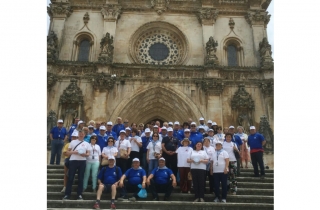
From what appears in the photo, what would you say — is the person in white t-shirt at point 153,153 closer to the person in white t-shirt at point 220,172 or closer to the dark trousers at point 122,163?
the dark trousers at point 122,163

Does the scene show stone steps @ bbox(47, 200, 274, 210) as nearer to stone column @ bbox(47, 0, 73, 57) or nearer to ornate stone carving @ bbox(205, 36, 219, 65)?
ornate stone carving @ bbox(205, 36, 219, 65)

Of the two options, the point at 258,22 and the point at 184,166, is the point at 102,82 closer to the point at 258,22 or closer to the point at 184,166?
the point at 184,166

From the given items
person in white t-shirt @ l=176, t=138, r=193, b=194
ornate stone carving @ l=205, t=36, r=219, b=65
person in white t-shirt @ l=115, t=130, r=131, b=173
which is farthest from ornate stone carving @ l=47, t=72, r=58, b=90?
person in white t-shirt @ l=176, t=138, r=193, b=194

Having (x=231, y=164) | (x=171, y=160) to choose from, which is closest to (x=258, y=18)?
(x=231, y=164)

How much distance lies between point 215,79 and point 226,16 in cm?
616

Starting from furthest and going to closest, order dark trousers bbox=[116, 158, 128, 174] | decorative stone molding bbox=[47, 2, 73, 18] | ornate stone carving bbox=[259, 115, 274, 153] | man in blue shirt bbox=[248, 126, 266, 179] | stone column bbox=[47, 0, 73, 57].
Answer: decorative stone molding bbox=[47, 2, 73, 18] → stone column bbox=[47, 0, 73, 57] → ornate stone carving bbox=[259, 115, 274, 153] → man in blue shirt bbox=[248, 126, 266, 179] → dark trousers bbox=[116, 158, 128, 174]

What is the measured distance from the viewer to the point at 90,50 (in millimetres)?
20531

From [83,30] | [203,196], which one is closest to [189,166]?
[203,196]

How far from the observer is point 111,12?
20.6 m

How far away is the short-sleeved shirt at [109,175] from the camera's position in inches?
301

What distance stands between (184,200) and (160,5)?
55.1 feet

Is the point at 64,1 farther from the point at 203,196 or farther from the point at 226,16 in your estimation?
the point at 203,196

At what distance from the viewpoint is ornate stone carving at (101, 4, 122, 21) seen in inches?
808

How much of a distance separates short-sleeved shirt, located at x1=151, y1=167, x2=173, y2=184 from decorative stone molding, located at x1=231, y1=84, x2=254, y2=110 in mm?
11567
